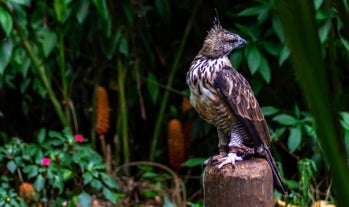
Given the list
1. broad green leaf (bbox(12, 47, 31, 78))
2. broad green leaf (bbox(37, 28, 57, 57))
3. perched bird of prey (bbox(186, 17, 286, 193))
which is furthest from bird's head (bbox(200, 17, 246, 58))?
broad green leaf (bbox(12, 47, 31, 78))

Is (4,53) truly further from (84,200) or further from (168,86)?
(168,86)

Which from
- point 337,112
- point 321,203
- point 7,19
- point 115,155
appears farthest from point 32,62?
point 337,112

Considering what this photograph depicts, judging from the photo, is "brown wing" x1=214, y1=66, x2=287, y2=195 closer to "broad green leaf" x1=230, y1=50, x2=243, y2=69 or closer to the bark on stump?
the bark on stump

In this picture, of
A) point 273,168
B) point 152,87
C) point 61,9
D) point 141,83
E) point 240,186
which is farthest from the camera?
point 141,83

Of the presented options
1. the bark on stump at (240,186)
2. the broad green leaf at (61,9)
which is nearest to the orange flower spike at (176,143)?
the broad green leaf at (61,9)

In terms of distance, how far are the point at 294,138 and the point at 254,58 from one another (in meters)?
0.62

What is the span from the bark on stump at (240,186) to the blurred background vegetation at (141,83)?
1678 millimetres

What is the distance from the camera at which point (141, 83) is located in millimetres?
5766

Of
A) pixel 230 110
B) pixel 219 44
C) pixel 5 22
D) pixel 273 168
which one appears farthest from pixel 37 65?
pixel 273 168

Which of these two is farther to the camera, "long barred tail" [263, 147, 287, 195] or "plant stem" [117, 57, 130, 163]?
"plant stem" [117, 57, 130, 163]

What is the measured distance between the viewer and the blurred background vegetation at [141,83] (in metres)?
4.82

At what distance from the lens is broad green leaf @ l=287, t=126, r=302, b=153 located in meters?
4.55

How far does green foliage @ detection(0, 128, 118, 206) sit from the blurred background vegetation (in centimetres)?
8

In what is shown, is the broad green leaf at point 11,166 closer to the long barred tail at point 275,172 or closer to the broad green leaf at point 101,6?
the broad green leaf at point 101,6
